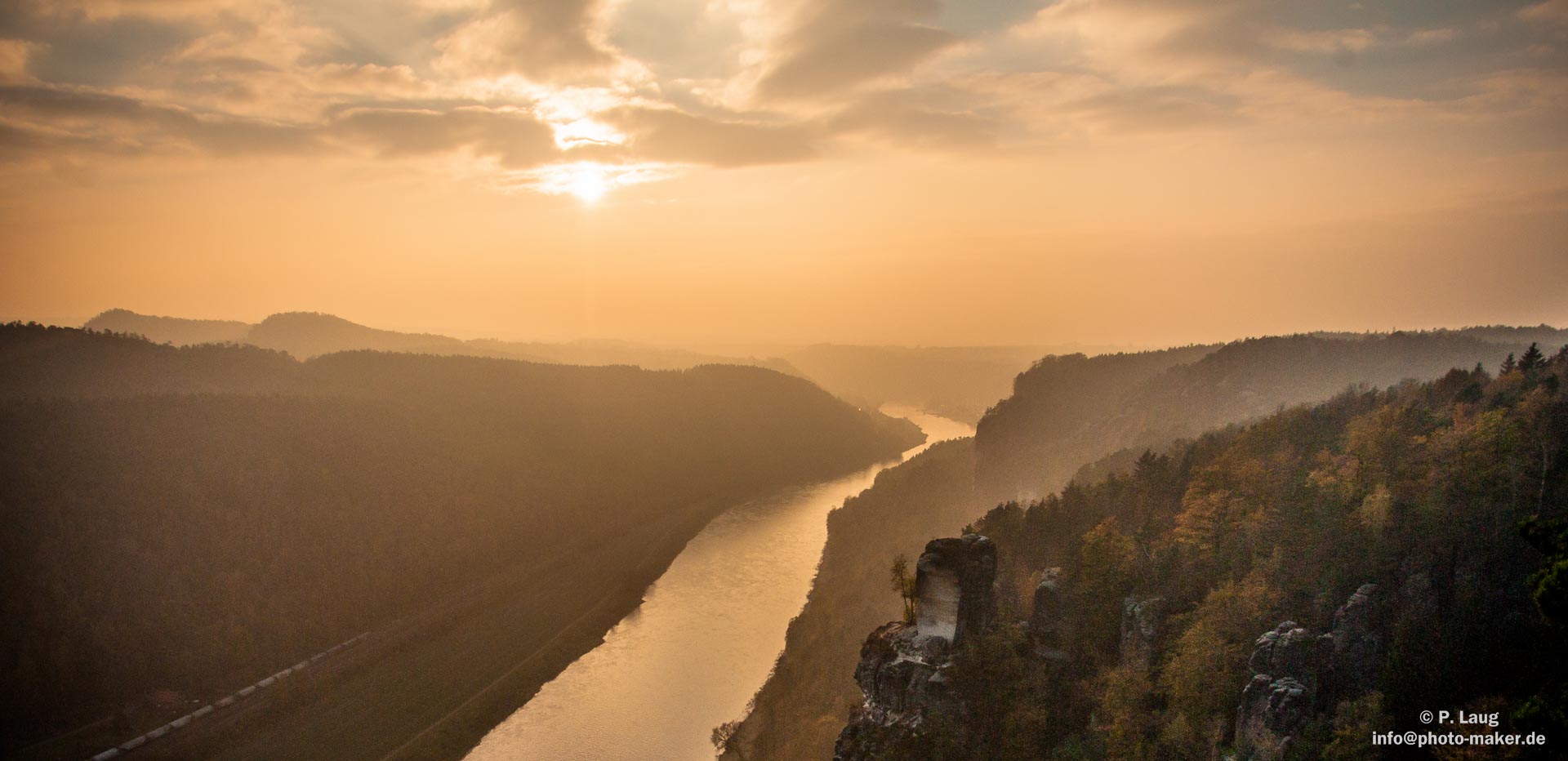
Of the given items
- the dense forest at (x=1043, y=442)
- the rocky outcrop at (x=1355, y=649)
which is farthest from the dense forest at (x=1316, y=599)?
the dense forest at (x=1043, y=442)

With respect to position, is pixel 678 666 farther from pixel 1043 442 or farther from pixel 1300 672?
pixel 1043 442

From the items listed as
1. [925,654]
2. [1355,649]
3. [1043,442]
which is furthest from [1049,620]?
[1043,442]

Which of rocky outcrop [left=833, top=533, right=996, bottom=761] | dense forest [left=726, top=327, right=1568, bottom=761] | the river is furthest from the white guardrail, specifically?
rocky outcrop [left=833, top=533, right=996, bottom=761]

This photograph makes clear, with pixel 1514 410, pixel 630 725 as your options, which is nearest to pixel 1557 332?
pixel 1514 410

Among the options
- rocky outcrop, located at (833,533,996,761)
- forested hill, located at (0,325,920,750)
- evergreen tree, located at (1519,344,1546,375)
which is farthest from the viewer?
forested hill, located at (0,325,920,750)

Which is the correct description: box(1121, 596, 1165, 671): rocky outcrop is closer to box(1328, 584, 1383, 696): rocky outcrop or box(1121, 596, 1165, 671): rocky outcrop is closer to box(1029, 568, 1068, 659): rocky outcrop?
box(1029, 568, 1068, 659): rocky outcrop

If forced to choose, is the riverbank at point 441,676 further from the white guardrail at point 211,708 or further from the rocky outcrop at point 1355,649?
the rocky outcrop at point 1355,649
